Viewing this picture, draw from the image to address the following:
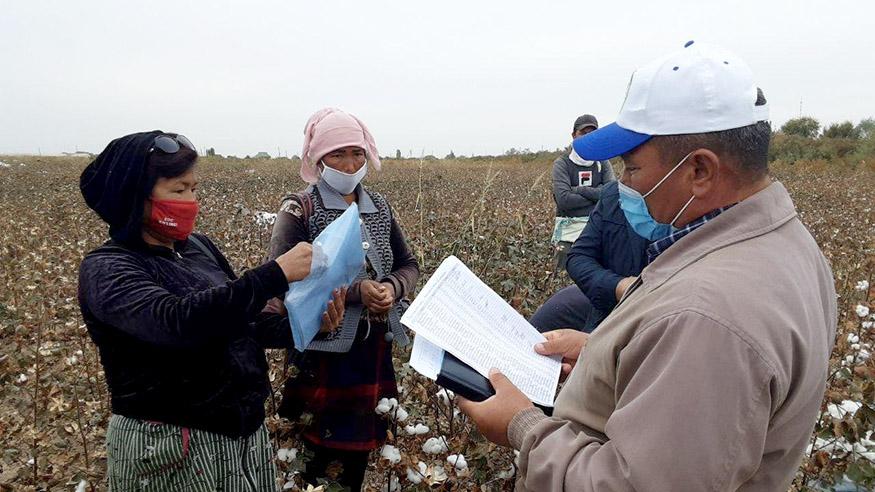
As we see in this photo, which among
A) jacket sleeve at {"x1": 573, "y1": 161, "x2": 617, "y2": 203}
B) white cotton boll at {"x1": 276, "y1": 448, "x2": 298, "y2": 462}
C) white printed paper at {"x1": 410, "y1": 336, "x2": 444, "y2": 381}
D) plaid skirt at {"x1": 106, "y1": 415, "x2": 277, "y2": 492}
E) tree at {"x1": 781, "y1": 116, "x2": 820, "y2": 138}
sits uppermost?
white printed paper at {"x1": 410, "y1": 336, "x2": 444, "y2": 381}

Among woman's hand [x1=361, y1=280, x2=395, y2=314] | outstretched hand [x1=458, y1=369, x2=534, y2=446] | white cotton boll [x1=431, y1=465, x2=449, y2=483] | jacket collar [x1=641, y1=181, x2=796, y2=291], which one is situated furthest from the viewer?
woman's hand [x1=361, y1=280, x2=395, y2=314]

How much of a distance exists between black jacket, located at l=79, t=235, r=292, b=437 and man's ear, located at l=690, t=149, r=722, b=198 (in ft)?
3.54

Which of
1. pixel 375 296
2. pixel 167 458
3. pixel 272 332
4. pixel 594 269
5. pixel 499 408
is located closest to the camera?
pixel 499 408

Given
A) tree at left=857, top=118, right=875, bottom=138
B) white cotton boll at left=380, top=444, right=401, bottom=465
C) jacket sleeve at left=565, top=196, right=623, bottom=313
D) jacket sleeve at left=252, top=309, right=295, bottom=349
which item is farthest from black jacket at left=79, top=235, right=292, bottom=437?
tree at left=857, top=118, right=875, bottom=138


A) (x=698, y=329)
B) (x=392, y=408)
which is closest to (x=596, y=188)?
(x=392, y=408)

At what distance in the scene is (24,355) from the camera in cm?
276

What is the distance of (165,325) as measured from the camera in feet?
4.82

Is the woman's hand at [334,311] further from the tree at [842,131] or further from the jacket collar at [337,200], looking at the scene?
the tree at [842,131]

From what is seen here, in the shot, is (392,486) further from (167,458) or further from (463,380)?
(463,380)

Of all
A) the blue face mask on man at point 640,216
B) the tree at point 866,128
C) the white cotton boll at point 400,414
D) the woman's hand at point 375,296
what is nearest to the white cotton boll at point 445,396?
the white cotton boll at point 400,414

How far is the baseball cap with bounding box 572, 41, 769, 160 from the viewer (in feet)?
3.35

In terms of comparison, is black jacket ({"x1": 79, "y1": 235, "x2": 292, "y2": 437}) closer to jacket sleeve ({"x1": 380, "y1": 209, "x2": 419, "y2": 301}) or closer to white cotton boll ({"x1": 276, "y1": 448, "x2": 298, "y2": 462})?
white cotton boll ({"x1": 276, "y1": 448, "x2": 298, "y2": 462})

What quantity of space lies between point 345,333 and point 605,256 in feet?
3.98

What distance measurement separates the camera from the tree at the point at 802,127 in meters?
27.3
